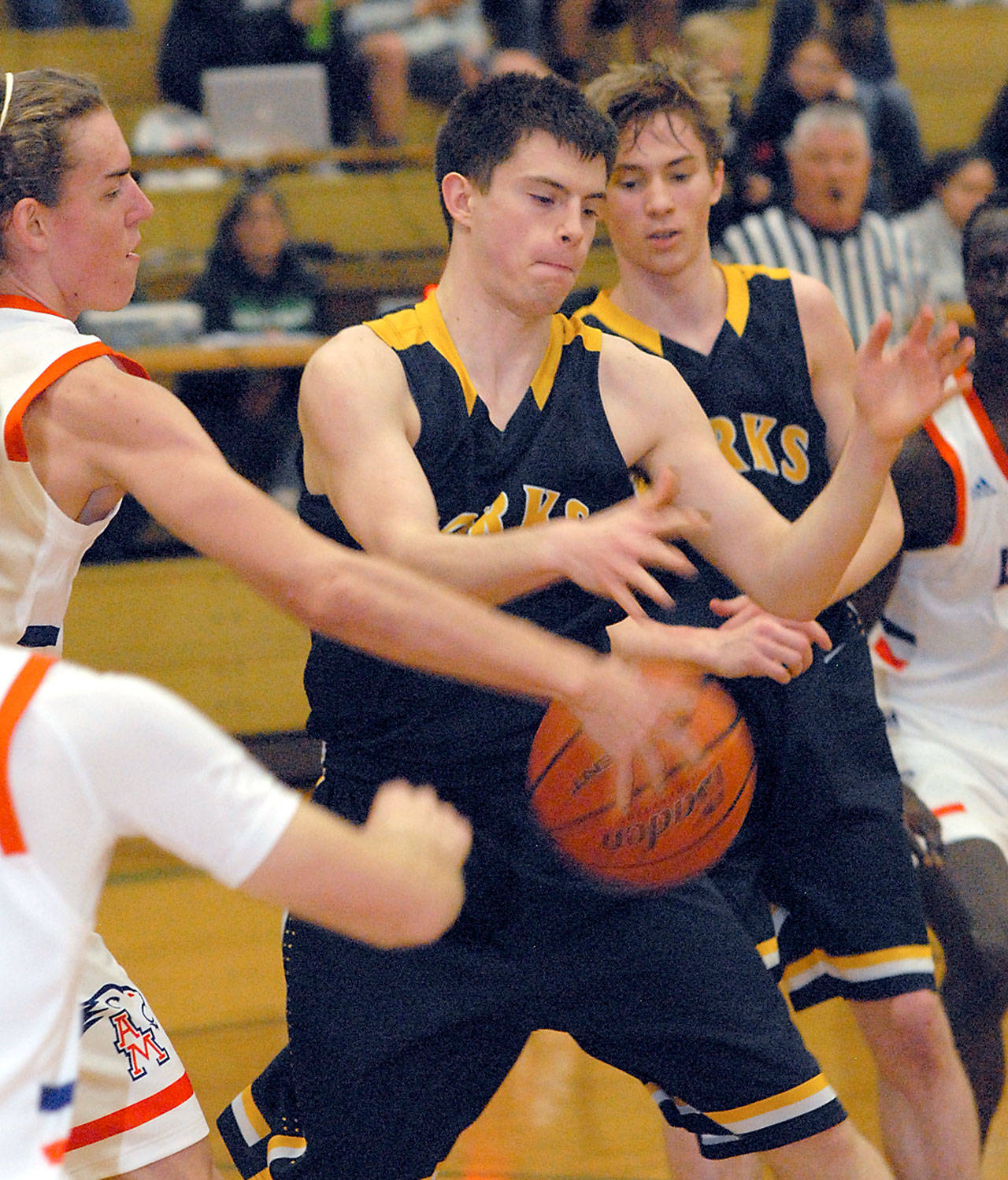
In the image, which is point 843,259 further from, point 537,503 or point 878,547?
point 537,503

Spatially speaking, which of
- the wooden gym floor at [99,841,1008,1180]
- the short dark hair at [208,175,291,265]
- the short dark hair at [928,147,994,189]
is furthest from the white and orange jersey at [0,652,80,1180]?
the short dark hair at [928,147,994,189]

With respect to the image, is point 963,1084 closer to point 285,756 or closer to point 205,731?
point 205,731

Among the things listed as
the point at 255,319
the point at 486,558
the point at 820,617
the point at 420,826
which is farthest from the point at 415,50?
the point at 420,826

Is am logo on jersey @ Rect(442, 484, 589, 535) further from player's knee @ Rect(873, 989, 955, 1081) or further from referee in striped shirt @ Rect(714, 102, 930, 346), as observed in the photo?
referee in striped shirt @ Rect(714, 102, 930, 346)

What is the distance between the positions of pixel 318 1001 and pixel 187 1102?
307 millimetres

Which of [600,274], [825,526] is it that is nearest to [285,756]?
[600,274]

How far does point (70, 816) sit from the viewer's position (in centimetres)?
157

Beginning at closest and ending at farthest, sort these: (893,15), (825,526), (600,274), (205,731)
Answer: (205,731) < (825,526) < (600,274) < (893,15)

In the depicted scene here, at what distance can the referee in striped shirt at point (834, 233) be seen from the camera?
570 cm

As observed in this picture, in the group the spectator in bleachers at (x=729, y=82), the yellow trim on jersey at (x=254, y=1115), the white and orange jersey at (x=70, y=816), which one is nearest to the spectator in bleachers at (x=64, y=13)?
the spectator in bleachers at (x=729, y=82)

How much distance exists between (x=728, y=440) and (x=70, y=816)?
2050 millimetres

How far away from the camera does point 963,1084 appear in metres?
3.31

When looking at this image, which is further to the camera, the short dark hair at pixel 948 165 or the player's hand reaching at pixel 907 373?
the short dark hair at pixel 948 165

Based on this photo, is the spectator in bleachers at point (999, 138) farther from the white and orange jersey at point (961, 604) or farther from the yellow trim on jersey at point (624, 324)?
the yellow trim on jersey at point (624, 324)
